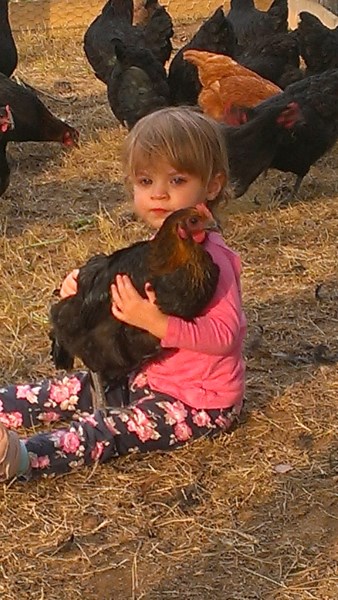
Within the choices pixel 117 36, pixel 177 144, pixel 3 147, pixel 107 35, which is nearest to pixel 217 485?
pixel 177 144

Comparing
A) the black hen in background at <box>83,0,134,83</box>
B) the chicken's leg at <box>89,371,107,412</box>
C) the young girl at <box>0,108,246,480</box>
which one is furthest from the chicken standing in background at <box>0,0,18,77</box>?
the chicken's leg at <box>89,371,107,412</box>

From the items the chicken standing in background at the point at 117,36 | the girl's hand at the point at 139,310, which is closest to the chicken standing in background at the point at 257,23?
the chicken standing in background at the point at 117,36

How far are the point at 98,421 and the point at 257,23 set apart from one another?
17.3 ft

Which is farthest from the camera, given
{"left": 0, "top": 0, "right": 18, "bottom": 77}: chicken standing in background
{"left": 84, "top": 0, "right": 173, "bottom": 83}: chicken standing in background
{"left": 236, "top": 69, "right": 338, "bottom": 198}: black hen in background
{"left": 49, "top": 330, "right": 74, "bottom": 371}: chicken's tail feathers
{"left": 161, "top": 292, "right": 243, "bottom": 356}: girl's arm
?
{"left": 84, "top": 0, "right": 173, "bottom": 83}: chicken standing in background

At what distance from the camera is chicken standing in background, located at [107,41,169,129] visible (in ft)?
19.8

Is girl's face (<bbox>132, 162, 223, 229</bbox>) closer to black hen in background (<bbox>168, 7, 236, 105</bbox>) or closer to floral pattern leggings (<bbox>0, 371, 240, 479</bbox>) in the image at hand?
floral pattern leggings (<bbox>0, 371, 240, 479</bbox>)

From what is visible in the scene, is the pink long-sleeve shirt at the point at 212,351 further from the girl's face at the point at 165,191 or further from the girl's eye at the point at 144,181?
the girl's eye at the point at 144,181

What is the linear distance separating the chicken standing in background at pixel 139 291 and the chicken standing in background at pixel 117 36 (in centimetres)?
433

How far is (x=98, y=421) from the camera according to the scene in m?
2.84

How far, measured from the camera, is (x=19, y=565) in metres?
Result: 2.38

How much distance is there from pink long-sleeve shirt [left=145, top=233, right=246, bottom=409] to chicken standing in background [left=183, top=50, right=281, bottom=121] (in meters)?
2.94

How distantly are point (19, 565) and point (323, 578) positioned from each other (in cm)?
76

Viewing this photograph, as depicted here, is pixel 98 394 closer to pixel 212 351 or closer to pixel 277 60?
pixel 212 351

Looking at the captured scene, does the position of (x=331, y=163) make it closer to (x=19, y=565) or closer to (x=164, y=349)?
(x=164, y=349)
